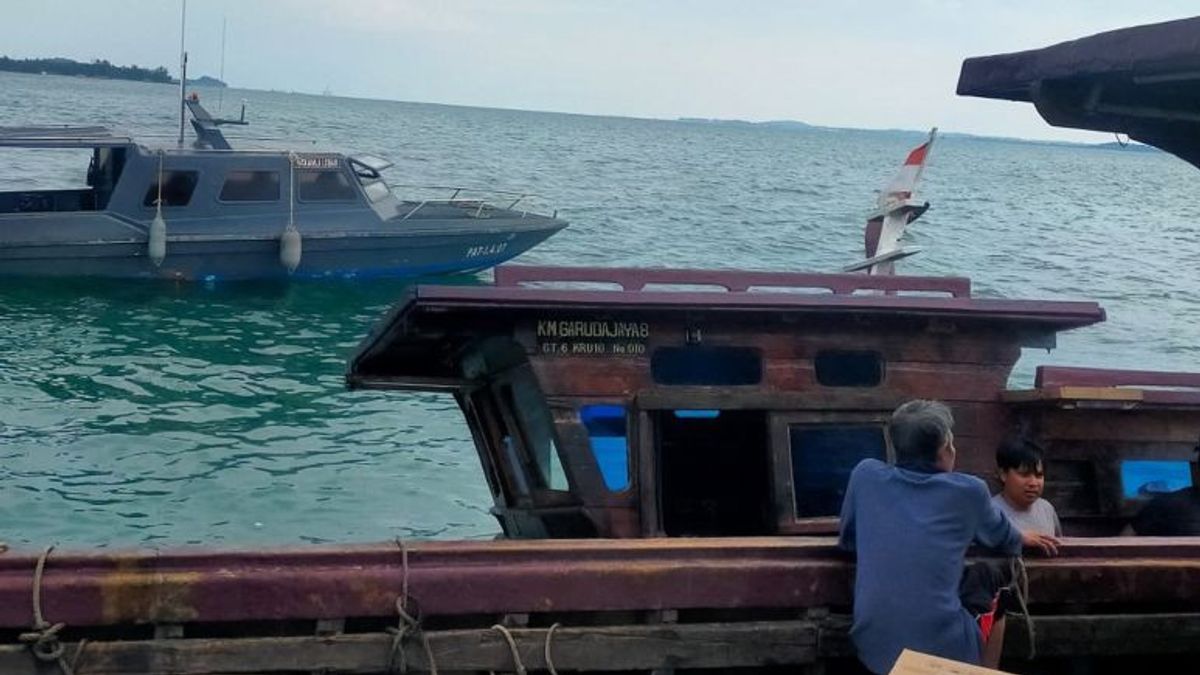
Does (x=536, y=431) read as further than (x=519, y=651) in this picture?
Yes

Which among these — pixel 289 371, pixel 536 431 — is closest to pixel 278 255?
pixel 289 371

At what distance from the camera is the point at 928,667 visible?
13.6 ft

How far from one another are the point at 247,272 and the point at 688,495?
1743 cm

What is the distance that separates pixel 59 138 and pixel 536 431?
17236mm

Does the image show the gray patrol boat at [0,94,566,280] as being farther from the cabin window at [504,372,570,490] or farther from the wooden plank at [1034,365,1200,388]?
the wooden plank at [1034,365,1200,388]

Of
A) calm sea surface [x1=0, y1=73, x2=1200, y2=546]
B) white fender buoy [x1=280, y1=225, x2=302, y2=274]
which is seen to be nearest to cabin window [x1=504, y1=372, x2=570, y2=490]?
calm sea surface [x1=0, y1=73, x2=1200, y2=546]

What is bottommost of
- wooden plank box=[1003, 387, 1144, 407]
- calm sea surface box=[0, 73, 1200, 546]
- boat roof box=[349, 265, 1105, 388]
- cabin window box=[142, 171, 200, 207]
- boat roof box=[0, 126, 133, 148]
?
calm sea surface box=[0, 73, 1200, 546]

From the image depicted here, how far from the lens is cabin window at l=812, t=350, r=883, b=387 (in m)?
7.15

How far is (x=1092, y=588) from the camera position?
586 cm

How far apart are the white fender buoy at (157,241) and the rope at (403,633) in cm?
1853

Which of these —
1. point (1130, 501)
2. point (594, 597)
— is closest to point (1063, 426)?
point (1130, 501)

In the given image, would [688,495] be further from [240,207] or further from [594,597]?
[240,207]

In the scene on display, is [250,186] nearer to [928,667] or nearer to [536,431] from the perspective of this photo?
[536,431]

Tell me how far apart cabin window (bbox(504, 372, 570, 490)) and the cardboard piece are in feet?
10.8
